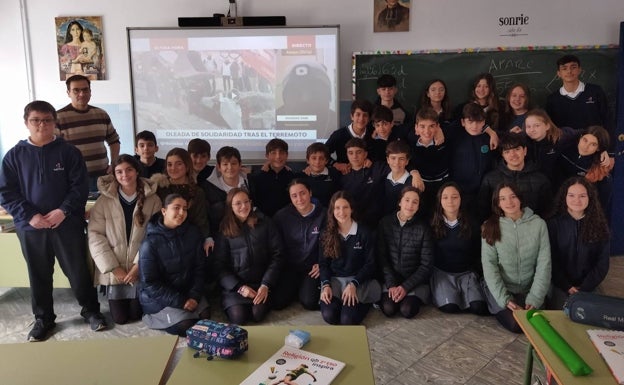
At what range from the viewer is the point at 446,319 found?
3.14 m

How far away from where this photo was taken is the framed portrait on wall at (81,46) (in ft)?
14.3

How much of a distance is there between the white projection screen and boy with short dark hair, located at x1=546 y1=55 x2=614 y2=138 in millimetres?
1820

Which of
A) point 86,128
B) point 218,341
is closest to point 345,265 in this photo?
point 218,341

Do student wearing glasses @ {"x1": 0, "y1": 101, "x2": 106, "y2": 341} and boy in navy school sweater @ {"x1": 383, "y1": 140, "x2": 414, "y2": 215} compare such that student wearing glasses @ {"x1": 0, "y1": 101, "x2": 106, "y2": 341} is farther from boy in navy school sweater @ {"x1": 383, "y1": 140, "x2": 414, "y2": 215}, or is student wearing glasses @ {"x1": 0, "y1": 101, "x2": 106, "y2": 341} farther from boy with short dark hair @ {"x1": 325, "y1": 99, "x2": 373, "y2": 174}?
boy in navy school sweater @ {"x1": 383, "y1": 140, "x2": 414, "y2": 215}

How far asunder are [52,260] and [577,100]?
400 cm

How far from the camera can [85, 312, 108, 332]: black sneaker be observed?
10.2ft

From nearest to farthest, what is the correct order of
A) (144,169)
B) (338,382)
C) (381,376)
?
(338,382), (381,376), (144,169)

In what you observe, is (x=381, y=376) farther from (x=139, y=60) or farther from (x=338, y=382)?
(x=139, y=60)

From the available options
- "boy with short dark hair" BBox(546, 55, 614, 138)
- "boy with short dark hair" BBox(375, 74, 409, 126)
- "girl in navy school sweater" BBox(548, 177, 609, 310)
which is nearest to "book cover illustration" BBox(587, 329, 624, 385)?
"girl in navy school sweater" BBox(548, 177, 609, 310)

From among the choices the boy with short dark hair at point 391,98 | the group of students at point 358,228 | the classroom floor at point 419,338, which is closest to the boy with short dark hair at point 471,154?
the group of students at point 358,228

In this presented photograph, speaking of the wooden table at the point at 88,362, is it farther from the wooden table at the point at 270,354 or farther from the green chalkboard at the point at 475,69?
the green chalkboard at the point at 475,69

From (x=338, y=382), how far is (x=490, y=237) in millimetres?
1831

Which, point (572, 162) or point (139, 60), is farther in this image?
point (139, 60)

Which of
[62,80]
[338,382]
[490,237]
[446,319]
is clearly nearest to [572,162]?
[490,237]
